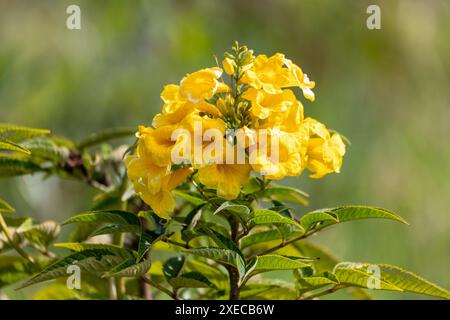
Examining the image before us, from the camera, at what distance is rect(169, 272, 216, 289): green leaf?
74 cm

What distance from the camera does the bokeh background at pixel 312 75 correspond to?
2.34 meters

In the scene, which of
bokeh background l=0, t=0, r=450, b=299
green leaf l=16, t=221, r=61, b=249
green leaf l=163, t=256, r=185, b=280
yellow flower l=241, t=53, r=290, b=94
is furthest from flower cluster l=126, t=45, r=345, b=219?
bokeh background l=0, t=0, r=450, b=299

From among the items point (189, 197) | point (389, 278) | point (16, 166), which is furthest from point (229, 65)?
point (16, 166)

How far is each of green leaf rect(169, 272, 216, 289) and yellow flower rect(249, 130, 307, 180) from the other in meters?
0.15

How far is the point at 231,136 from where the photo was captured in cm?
67

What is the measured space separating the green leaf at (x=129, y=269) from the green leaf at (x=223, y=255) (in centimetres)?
5

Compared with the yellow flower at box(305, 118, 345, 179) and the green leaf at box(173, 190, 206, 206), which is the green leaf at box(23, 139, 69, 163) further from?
the yellow flower at box(305, 118, 345, 179)

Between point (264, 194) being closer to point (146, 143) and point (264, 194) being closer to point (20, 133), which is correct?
point (146, 143)

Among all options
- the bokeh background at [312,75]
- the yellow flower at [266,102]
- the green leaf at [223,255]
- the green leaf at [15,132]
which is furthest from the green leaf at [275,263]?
the bokeh background at [312,75]

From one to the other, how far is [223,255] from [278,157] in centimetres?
10

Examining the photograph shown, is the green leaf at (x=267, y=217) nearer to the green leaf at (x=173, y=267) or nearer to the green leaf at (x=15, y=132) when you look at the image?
→ the green leaf at (x=173, y=267)

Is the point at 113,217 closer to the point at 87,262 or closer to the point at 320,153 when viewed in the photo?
the point at 87,262

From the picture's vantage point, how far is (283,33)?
2.55 metres
